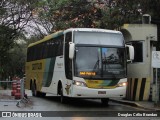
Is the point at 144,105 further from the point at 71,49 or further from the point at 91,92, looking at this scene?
the point at 71,49

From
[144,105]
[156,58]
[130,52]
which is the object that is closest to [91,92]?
[130,52]

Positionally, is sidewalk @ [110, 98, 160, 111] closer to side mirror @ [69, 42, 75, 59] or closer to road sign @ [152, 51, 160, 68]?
road sign @ [152, 51, 160, 68]

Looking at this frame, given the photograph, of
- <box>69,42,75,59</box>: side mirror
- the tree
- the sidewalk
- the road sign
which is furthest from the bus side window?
the tree

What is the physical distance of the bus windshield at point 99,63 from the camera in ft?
60.2

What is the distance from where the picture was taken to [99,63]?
18.5 metres

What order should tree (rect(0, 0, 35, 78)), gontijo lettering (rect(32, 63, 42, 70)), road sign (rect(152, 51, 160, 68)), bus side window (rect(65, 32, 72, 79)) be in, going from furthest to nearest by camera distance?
tree (rect(0, 0, 35, 78)) < gontijo lettering (rect(32, 63, 42, 70)) < road sign (rect(152, 51, 160, 68)) < bus side window (rect(65, 32, 72, 79))

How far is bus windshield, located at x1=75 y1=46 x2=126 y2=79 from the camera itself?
18.4 meters

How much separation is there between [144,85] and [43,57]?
20.7 ft

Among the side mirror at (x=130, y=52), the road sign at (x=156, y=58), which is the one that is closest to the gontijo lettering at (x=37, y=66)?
the side mirror at (x=130, y=52)

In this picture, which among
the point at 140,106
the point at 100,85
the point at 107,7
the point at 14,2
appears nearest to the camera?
the point at 100,85

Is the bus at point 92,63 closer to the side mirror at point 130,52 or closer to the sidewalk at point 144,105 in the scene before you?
the side mirror at point 130,52

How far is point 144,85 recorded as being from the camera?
22.0 m

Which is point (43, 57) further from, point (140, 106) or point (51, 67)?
point (140, 106)

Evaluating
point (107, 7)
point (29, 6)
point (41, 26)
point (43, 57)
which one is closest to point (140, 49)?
point (43, 57)
